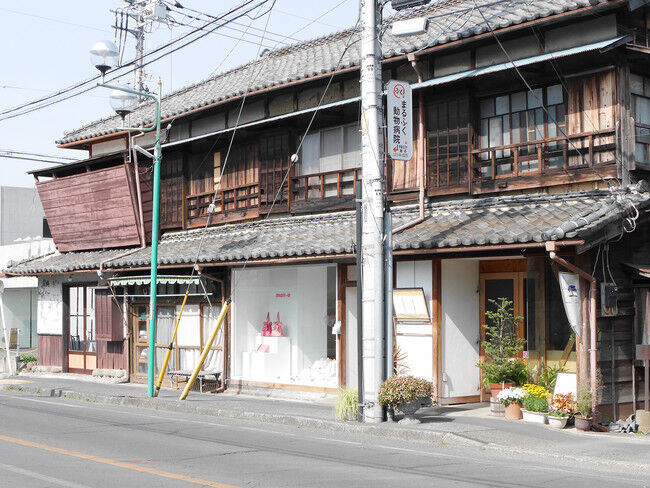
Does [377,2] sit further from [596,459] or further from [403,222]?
[596,459]

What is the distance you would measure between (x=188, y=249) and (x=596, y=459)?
42.7 feet

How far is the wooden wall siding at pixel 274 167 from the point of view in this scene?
66.2 ft

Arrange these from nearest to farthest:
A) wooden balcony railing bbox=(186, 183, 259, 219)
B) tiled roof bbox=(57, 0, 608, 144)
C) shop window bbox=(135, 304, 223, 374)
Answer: tiled roof bbox=(57, 0, 608, 144) < shop window bbox=(135, 304, 223, 374) < wooden balcony railing bbox=(186, 183, 259, 219)

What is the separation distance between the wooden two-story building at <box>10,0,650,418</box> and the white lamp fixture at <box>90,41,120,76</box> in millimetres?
3504

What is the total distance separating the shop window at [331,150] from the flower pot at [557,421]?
7601 millimetres

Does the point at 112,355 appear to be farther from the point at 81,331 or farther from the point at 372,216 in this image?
the point at 372,216

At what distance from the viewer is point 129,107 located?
19.2m

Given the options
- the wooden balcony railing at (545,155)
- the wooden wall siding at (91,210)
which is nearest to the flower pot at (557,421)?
the wooden balcony railing at (545,155)

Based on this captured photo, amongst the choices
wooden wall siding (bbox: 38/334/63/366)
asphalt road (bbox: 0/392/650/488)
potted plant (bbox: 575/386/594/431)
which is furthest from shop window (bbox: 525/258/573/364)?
wooden wall siding (bbox: 38/334/63/366)

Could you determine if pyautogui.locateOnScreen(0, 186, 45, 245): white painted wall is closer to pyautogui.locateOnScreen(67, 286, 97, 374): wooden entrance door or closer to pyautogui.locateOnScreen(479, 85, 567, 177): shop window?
pyautogui.locateOnScreen(67, 286, 97, 374): wooden entrance door

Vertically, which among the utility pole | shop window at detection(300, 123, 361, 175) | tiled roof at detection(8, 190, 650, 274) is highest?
the utility pole

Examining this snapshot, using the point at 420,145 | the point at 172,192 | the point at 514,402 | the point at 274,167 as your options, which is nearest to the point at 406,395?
the point at 514,402

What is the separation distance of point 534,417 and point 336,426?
330 cm

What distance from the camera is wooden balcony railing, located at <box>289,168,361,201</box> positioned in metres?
18.9
